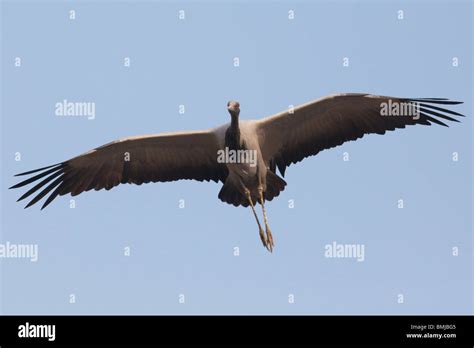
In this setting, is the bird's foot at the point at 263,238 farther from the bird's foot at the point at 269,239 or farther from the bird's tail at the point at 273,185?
the bird's tail at the point at 273,185

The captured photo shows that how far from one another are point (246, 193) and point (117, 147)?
220 cm

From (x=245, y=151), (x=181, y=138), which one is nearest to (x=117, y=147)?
(x=181, y=138)

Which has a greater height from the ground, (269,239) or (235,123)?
(235,123)

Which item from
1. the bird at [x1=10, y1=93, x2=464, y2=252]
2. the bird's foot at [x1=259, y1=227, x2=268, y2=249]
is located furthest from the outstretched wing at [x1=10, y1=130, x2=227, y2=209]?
the bird's foot at [x1=259, y1=227, x2=268, y2=249]

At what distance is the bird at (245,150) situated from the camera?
1297 centimetres

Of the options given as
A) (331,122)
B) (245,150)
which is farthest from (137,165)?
(331,122)

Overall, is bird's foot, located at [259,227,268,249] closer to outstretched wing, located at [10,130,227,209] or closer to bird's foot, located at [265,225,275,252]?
bird's foot, located at [265,225,275,252]

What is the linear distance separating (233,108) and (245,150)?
74 centimetres

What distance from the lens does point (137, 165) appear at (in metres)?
13.7

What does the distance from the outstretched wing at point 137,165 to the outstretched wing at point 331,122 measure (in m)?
0.94

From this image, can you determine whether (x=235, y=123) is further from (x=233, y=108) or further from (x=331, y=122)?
(x=331, y=122)

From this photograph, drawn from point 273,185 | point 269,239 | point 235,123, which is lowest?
point 269,239

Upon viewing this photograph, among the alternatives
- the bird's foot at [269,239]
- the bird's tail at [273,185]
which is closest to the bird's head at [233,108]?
the bird's tail at [273,185]
